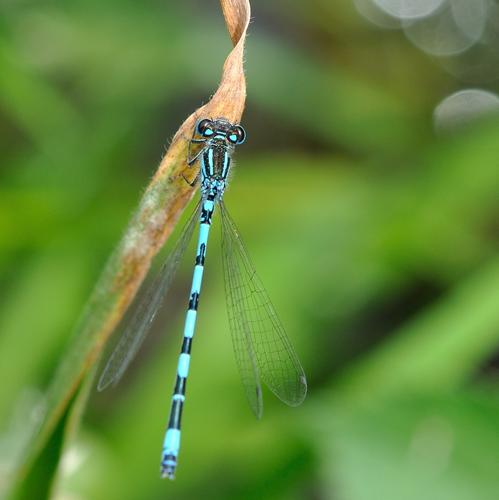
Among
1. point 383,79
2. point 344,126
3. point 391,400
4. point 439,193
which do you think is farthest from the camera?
point 383,79

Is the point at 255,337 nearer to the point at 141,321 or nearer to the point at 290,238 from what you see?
the point at 141,321

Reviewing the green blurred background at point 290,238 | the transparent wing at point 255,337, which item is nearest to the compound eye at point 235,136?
the transparent wing at point 255,337

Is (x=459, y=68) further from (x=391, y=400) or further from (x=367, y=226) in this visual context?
(x=391, y=400)

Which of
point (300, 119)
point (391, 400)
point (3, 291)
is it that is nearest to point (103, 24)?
point (300, 119)

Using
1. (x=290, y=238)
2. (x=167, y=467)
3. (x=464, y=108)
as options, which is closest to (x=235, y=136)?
(x=167, y=467)

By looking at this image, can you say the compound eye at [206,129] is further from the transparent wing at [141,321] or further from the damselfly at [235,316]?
the transparent wing at [141,321]

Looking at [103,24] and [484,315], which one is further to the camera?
[103,24]

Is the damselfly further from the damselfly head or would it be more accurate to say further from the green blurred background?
the green blurred background
